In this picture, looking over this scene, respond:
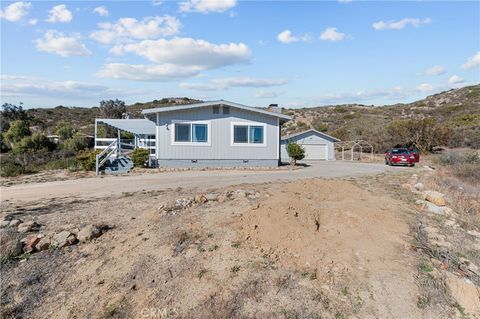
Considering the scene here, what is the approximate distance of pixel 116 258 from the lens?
5.81 m

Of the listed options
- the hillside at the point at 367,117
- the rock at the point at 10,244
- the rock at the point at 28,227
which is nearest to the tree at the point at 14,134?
the hillside at the point at 367,117

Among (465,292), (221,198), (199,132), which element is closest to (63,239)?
→ (221,198)

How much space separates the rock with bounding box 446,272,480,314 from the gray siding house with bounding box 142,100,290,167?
15.9m

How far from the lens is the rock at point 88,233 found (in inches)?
255

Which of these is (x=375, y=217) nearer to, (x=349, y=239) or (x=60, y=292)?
(x=349, y=239)

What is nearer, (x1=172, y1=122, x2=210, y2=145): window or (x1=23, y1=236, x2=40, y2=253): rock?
(x1=23, y1=236, x2=40, y2=253): rock

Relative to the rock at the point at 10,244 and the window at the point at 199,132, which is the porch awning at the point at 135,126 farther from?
the rock at the point at 10,244

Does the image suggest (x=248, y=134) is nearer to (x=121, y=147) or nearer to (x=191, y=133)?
(x=191, y=133)

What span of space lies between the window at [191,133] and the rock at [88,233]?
43.6ft

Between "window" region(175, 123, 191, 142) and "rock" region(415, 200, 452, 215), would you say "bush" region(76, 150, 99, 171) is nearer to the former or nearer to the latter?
"window" region(175, 123, 191, 142)

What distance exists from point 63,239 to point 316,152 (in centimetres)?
2900

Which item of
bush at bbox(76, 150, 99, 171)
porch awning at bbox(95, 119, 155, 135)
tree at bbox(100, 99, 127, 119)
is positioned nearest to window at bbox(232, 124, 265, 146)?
porch awning at bbox(95, 119, 155, 135)

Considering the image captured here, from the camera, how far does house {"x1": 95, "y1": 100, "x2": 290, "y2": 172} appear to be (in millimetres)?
19781

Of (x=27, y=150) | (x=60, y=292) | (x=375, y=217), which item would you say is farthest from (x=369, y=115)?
(x=60, y=292)
